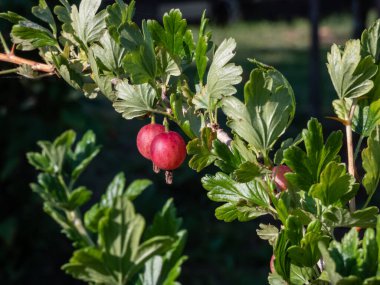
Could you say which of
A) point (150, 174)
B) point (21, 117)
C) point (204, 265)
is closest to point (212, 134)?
point (21, 117)

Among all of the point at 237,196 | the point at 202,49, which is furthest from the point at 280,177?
the point at 202,49

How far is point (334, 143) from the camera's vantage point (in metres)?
0.81

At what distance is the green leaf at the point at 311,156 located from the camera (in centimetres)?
80

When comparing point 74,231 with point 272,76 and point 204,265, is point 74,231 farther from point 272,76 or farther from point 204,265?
point 204,265

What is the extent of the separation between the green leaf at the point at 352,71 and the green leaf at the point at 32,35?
42 cm

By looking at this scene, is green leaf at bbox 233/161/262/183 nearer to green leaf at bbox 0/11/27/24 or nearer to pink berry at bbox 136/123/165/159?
pink berry at bbox 136/123/165/159

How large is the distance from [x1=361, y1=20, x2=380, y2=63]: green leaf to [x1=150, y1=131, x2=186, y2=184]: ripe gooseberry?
27 cm

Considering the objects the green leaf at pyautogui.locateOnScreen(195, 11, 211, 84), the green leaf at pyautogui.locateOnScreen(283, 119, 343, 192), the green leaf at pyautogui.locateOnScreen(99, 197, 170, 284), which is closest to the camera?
the green leaf at pyautogui.locateOnScreen(99, 197, 170, 284)

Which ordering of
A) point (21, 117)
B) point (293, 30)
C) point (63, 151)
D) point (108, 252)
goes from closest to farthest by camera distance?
point (108, 252), point (63, 151), point (21, 117), point (293, 30)

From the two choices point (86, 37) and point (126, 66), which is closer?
point (126, 66)

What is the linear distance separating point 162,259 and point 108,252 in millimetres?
94

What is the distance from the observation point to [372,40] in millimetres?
876

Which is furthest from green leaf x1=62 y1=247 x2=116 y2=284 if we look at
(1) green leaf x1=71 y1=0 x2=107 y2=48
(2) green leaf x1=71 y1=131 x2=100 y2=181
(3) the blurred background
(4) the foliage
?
(3) the blurred background

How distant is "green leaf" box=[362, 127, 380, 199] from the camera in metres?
0.79
